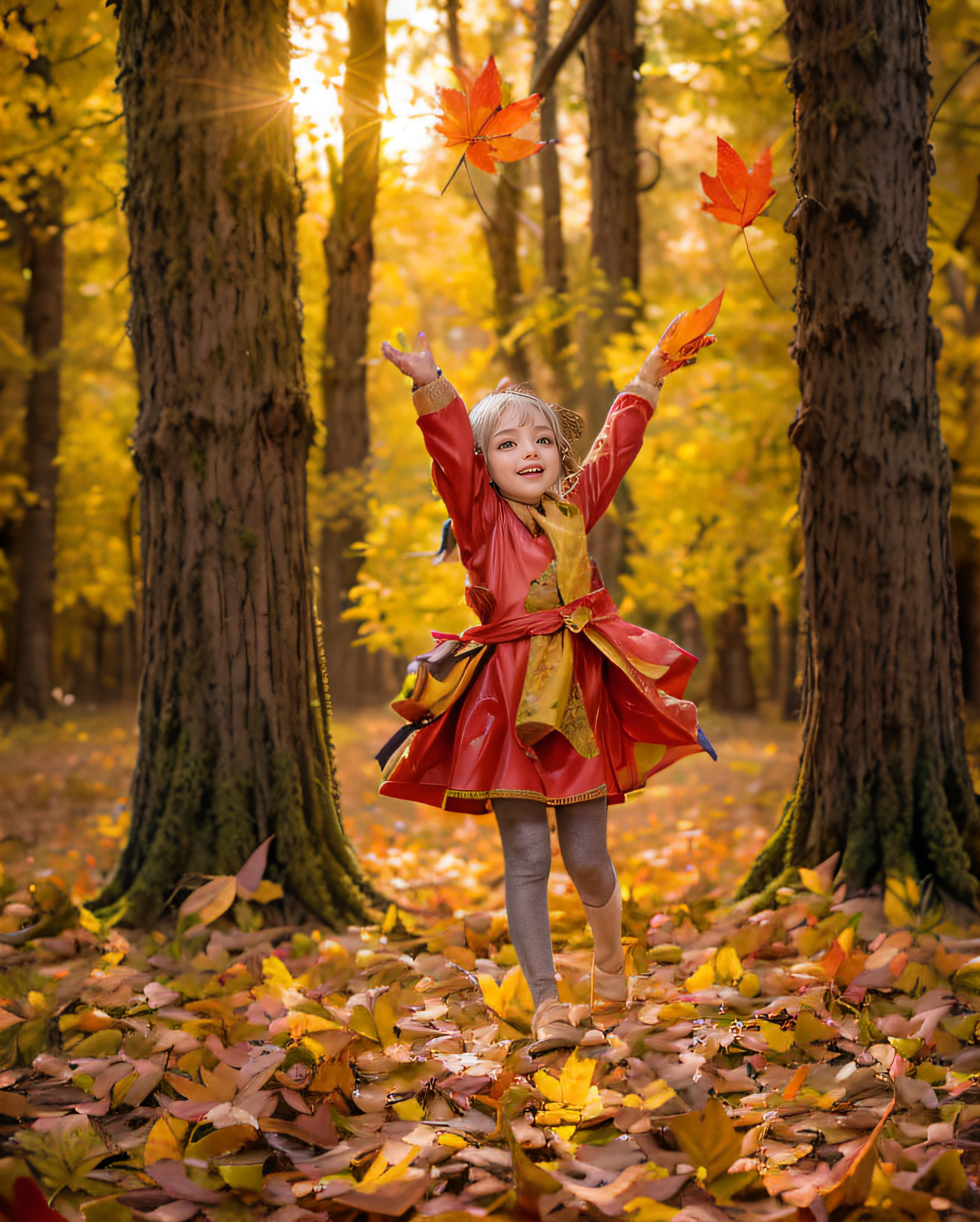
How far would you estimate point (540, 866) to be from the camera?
2.64m

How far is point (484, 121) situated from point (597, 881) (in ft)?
7.20

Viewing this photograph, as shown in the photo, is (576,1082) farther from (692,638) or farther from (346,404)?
(692,638)

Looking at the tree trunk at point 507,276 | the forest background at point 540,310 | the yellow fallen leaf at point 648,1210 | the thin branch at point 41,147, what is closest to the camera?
the yellow fallen leaf at point 648,1210

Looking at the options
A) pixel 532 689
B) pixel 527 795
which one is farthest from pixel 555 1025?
pixel 532 689

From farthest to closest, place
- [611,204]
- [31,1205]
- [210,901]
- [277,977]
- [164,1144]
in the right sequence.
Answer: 1. [611,204]
2. [210,901]
3. [277,977]
4. [164,1144]
5. [31,1205]

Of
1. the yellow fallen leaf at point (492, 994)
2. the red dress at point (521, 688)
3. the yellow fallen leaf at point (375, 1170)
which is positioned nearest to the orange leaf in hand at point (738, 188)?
the red dress at point (521, 688)

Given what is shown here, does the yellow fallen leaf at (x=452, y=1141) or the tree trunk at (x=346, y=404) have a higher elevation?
the tree trunk at (x=346, y=404)

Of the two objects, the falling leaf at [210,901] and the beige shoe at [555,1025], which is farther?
the falling leaf at [210,901]

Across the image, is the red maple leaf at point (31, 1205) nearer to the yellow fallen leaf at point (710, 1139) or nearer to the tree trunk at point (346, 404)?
the yellow fallen leaf at point (710, 1139)

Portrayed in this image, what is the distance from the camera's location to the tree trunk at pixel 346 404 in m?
11.4

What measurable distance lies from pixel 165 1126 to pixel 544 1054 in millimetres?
889

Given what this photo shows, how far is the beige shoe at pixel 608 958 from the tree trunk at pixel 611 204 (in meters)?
6.47

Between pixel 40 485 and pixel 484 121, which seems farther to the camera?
pixel 40 485

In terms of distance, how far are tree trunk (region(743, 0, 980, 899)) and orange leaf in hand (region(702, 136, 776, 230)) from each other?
0.85 meters
